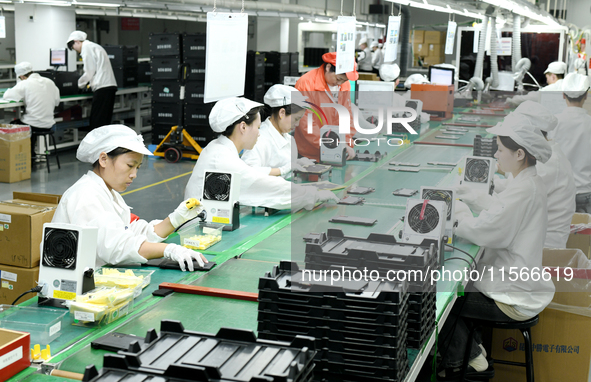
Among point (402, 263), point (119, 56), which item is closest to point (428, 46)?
point (119, 56)

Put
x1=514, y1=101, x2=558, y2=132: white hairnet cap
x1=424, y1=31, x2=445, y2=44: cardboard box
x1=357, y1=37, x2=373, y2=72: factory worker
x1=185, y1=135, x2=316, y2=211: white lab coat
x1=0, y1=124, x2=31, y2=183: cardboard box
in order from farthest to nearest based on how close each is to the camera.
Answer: x1=357, y1=37, x2=373, y2=72: factory worker → x1=424, y1=31, x2=445, y2=44: cardboard box → x1=0, y1=124, x2=31, y2=183: cardboard box → x1=185, y1=135, x2=316, y2=211: white lab coat → x1=514, y1=101, x2=558, y2=132: white hairnet cap

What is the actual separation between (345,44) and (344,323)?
355 centimetres

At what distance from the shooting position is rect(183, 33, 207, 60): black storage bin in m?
8.39

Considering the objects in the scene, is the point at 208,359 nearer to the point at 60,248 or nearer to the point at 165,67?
the point at 60,248

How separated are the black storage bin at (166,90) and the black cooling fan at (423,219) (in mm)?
6831

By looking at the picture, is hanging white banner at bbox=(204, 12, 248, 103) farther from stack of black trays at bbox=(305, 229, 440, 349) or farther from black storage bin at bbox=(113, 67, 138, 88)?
black storage bin at bbox=(113, 67, 138, 88)

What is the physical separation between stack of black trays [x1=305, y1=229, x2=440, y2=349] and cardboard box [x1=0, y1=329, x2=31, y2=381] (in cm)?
82

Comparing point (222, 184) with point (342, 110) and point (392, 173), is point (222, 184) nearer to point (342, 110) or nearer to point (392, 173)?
point (392, 173)

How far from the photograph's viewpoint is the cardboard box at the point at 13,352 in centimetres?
146

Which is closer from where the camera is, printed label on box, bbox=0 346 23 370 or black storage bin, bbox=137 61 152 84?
printed label on box, bbox=0 346 23 370

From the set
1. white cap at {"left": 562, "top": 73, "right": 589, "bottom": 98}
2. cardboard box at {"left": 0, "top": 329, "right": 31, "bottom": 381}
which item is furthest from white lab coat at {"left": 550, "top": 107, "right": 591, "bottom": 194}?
cardboard box at {"left": 0, "top": 329, "right": 31, "bottom": 381}

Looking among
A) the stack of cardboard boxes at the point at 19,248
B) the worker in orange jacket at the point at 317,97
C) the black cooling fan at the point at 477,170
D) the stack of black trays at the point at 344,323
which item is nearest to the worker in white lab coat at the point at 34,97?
the worker in orange jacket at the point at 317,97

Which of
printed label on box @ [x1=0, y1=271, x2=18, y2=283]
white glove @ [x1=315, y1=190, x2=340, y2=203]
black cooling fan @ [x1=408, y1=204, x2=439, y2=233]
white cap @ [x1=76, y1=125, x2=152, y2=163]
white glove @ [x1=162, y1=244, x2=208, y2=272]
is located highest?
white cap @ [x1=76, y1=125, x2=152, y2=163]

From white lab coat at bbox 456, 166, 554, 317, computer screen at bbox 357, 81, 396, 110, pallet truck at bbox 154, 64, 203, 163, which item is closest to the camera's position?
white lab coat at bbox 456, 166, 554, 317
